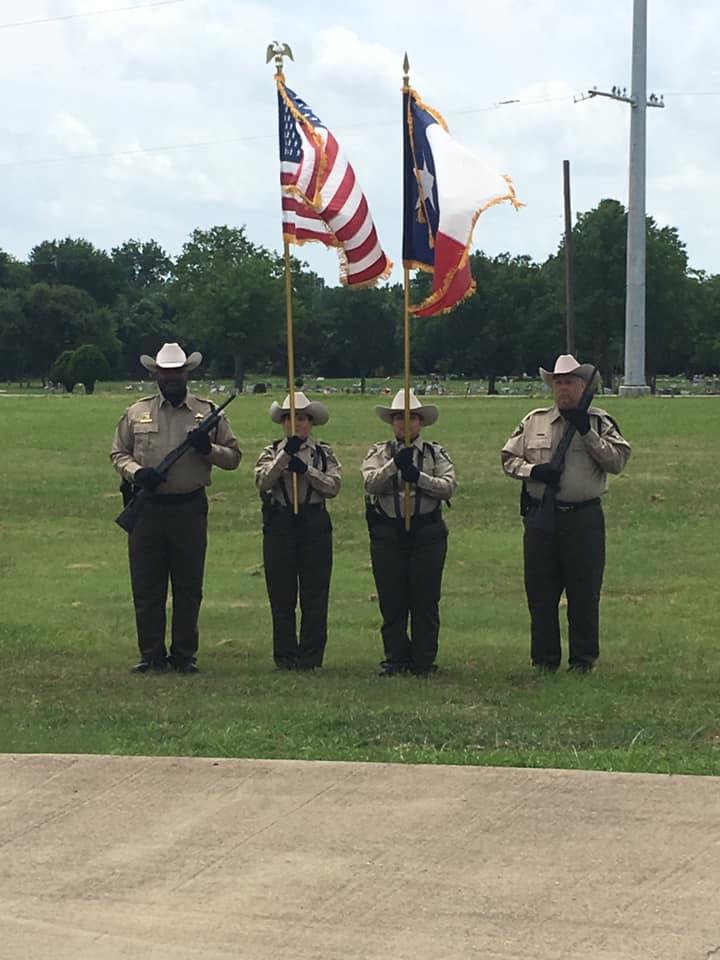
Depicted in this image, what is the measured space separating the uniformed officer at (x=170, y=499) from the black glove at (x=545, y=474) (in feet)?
6.29

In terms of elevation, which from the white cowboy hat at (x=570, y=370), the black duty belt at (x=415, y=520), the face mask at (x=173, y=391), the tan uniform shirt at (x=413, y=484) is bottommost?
the black duty belt at (x=415, y=520)

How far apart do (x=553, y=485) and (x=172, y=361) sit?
256 cm

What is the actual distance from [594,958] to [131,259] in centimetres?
15483

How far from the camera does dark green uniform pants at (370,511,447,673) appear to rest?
9383 millimetres

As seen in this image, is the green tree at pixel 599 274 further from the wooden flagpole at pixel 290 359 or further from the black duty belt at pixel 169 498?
the black duty belt at pixel 169 498

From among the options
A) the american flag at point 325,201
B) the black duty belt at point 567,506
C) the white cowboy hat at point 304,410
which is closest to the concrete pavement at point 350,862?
the black duty belt at point 567,506

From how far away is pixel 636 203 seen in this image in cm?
5547

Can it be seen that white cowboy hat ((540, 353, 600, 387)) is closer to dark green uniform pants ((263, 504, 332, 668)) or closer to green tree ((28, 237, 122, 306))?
dark green uniform pants ((263, 504, 332, 668))

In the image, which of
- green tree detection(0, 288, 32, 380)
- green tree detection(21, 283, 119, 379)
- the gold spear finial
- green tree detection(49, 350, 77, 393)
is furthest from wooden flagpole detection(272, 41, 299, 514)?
green tree detection(0, 288, 32, 380)

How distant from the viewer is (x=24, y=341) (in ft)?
358

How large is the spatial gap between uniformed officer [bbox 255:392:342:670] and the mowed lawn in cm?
37

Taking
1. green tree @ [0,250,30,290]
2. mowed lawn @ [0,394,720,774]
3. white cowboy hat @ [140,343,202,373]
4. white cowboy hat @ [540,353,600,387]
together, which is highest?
green tree @ [0,250,30,290]

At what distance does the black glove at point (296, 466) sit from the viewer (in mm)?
9383

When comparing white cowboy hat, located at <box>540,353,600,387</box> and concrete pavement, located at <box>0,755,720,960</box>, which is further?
white cowboy hat, located at <box>540,353,600,387</box>
